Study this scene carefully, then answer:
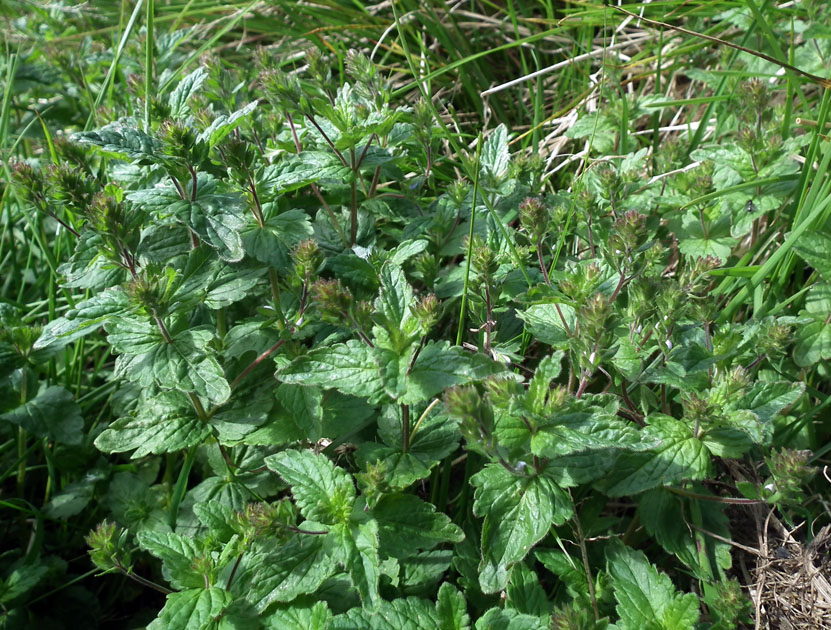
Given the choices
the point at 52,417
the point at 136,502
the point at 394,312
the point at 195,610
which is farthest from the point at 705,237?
the point at 52,417

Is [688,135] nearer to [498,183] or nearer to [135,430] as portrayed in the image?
[498,183]

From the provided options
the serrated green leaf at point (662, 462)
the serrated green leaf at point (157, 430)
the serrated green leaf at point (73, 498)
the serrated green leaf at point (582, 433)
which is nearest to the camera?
the serrated green leaf at point (582, 433)

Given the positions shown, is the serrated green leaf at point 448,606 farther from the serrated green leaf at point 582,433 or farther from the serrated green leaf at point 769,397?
the serrated green leaf at point 769,397

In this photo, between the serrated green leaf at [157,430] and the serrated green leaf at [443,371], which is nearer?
the serrated green leaf at [443,371]

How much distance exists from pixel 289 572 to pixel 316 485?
0.23 meters

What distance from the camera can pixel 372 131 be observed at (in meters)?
2.14

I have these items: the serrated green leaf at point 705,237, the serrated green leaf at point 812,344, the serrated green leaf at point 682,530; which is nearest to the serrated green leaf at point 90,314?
the serrated green leaf at point 682,530

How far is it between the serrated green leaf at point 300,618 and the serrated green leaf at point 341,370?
1.89ft

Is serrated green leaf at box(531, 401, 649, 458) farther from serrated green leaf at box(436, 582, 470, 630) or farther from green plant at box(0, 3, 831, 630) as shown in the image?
serrated green leaf at box(436, 582, 470, 630)

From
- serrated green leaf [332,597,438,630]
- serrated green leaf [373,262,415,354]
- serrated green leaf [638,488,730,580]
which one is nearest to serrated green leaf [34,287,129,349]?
serrated green leaf [373,262,415,354]

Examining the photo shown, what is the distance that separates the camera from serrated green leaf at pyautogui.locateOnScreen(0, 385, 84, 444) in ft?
7.75

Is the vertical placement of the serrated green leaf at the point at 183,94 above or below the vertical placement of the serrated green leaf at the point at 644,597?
above

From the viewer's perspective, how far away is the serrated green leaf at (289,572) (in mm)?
1702

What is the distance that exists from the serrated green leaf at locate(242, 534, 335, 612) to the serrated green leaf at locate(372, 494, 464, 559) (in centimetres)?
17
